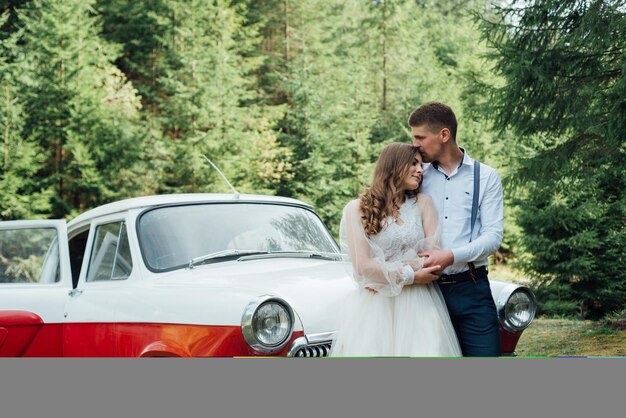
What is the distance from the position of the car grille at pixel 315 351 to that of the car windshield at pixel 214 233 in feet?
3.63

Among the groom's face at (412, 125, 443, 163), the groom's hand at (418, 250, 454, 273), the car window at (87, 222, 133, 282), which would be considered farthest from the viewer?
the car window at (87, 222, 133, 282)

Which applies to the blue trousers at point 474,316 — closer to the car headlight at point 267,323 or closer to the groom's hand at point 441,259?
the groom's hand at point 441,259

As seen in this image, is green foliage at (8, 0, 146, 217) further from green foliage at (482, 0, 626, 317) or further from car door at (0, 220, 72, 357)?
car door at (0, 220, 72, 357)

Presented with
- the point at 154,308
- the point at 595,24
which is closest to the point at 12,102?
the point at 595,24

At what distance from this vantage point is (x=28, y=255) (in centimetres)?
534

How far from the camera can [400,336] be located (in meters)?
3.39

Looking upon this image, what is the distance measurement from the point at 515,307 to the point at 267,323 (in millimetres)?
1592

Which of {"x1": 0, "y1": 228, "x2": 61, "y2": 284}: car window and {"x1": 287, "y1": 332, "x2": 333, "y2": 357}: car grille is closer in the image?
{"x1": 287, "y1": 332, "x2": 333, "y2": 357}: car grille

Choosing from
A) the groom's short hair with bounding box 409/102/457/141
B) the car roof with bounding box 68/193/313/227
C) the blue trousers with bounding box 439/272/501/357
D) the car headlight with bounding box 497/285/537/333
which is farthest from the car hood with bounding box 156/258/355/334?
the groom's short hair with bounding box 409/102/457/141

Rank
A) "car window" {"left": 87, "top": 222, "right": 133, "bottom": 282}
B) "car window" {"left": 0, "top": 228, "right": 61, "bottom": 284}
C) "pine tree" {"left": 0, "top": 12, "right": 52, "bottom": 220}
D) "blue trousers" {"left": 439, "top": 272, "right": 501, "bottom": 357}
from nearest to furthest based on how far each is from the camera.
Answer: "blue trousers" {"left": 439, "top": 272, "right": 501, "bottom": 357}, "car window" {"left": 87, "top": 222, "right": 133, "bottom": 282}, "car window" {"left": 0, "top": 228, "right": 61, "bottom": 284}, "pine tree" {"left": 0, "top": 12, "right": 52, "bottom": 220}

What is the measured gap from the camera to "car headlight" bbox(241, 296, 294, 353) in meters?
3.45

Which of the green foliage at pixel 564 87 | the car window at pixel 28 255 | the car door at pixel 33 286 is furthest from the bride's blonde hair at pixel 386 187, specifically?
the green foliage at pixel 564 87

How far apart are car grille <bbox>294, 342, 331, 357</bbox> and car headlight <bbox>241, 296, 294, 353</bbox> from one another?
113 mm

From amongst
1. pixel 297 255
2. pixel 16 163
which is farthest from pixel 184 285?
pixel 16 163
